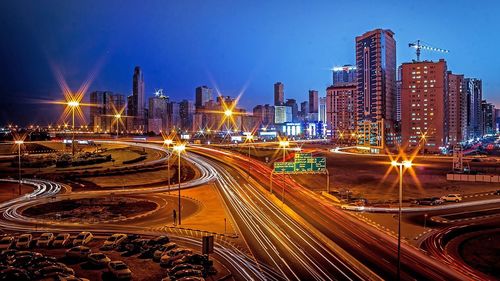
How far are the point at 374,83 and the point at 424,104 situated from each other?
2161cm

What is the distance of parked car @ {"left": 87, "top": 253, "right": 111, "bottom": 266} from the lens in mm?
21188

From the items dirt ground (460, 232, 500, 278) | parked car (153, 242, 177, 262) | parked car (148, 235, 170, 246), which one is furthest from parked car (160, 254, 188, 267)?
dirt ground (460, 232, 500, 278)

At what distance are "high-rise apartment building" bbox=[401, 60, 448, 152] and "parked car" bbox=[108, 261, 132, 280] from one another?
452ft

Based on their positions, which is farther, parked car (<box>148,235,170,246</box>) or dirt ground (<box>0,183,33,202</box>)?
dirt ground (<box>0,183,33,202</box>)

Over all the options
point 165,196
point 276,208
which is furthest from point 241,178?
point 276,208

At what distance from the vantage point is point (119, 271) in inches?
771

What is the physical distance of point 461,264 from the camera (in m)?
22.8

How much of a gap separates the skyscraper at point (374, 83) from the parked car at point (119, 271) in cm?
13834

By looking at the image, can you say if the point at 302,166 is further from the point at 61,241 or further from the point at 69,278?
the point at 69,278

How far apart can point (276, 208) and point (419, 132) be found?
124723 millimetres

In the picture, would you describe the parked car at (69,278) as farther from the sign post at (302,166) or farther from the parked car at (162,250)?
the sign post at (302,166)

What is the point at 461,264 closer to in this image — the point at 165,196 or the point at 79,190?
the point at 165,196

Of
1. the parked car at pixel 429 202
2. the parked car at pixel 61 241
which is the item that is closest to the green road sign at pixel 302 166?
the parked car at pixel 429 202

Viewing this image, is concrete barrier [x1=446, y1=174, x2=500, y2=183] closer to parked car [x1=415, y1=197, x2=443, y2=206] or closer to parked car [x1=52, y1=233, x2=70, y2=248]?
parked car [x1=415, y1=197, x2=443, y2=206]
